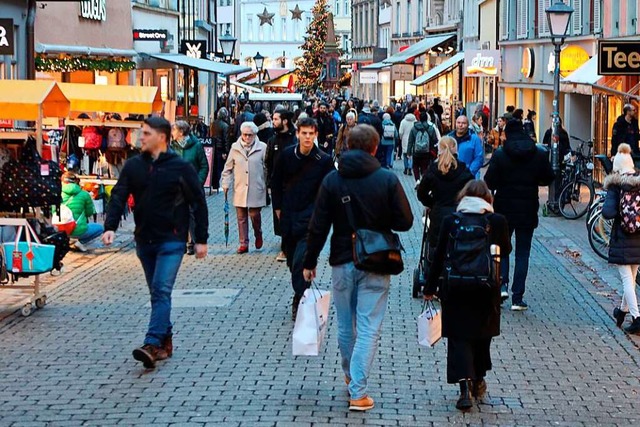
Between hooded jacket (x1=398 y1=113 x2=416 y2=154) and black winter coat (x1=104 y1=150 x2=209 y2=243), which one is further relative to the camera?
hooded jacket (x1=398 y1=113 x2=416 y2=154)

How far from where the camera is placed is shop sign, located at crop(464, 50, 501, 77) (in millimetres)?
41531

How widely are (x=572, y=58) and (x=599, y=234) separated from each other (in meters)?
12.6

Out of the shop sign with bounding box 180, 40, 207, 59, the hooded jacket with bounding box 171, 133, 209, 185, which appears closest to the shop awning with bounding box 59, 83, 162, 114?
the hooded jacket with bounding box 171, 133, 209, 185

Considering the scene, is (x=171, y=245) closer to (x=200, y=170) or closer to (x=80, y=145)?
(x=200, y=170)

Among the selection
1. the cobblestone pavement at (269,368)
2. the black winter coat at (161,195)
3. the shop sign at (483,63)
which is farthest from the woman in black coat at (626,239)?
the shop sign at (483,63)

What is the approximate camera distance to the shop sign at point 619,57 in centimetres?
1568

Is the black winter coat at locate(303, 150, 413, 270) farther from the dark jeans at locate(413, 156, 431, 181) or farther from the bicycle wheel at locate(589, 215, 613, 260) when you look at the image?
the dark jeans at locate(413, 156, 431, 181)

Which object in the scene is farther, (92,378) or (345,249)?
(92,378)

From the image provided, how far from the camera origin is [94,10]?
30.5m

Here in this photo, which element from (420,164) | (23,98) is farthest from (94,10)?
(23,98)

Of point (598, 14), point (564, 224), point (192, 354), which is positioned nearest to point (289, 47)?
point (598, 14)

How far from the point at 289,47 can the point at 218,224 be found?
103997 mm

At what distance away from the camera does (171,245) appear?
986 centimetres

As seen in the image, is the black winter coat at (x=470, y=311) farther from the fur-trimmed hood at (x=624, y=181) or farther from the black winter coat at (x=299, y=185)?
the fur-trimmed hood at (x=624, y=181)
